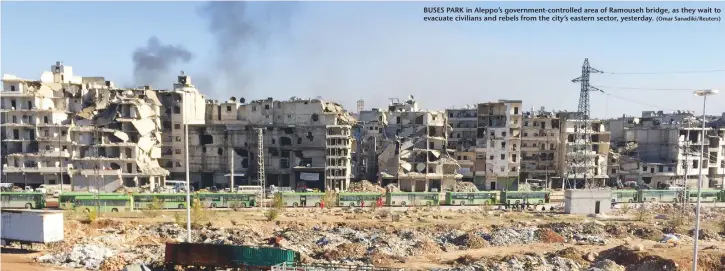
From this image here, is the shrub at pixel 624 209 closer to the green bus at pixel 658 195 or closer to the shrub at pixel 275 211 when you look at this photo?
the green bus at pixel 658 195

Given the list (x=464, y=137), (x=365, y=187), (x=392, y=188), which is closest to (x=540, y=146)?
(x=464, y=137)

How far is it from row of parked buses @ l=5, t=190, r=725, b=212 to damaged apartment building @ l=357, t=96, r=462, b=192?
5438 millimetres

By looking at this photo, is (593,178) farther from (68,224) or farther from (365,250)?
(68,224)

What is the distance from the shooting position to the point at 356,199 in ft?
219

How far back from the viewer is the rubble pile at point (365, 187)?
75812 millimetres

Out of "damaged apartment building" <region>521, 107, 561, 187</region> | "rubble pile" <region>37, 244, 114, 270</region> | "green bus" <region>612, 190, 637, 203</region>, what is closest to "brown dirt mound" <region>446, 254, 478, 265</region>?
"rubble pile" <region>37, 244, 114, 270</region>

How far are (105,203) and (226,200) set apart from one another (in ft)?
44.5

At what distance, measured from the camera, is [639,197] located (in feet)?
245

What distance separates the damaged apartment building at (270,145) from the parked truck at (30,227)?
39827 mm

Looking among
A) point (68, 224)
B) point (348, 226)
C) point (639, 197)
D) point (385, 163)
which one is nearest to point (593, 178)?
point (639, 197)

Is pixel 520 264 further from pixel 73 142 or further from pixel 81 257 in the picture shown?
pixel 73 142

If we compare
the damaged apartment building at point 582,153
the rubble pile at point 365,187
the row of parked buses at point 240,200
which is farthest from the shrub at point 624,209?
the rubble pile at point 365,187

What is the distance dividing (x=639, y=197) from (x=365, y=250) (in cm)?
5367

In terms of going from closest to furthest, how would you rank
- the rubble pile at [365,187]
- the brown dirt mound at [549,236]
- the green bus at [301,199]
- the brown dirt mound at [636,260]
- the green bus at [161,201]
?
the brown dirt mound at [636,260], the brown dirt mound at [549,236], the green bus at [161,201], the green bus at [301,199], the rubble pile at [365,187]
